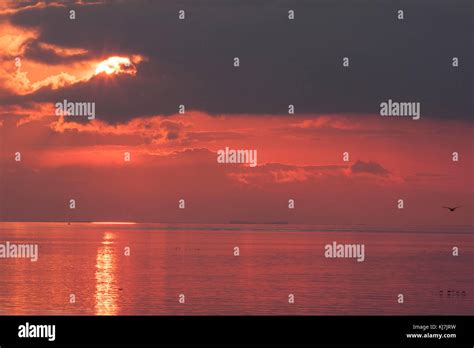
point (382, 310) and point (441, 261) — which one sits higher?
point (441, 261)

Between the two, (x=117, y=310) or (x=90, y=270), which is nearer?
(x=117, y=310)

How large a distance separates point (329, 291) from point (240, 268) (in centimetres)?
4125

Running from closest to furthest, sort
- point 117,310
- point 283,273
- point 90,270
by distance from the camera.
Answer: point 117,310 < point 283,273 < point 90,270
